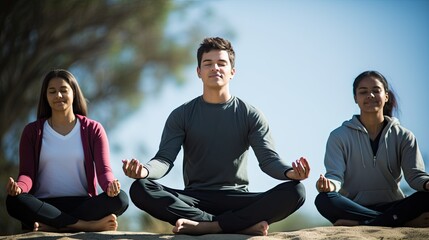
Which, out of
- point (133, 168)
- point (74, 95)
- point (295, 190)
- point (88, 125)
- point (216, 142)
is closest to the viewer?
point (133, 168)

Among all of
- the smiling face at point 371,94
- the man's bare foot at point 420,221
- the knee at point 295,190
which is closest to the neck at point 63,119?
the knee at point 295,190

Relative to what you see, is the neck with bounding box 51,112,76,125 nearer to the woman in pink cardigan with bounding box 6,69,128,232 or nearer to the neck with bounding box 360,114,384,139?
the woman in pink cardigan with bounding box 6,69,128,232

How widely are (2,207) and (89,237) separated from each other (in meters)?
8.03

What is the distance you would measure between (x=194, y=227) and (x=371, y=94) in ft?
6.38

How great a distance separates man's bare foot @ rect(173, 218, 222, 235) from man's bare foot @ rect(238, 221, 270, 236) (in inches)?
8.0

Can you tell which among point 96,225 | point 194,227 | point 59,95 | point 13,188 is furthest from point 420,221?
point 13,188

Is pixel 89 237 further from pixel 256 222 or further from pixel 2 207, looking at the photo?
pixel 2 207

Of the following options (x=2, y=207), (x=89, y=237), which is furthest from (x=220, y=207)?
(x=2, y=207)

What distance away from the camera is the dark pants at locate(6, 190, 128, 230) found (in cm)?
547

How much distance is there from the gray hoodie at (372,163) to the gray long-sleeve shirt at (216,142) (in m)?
0.68

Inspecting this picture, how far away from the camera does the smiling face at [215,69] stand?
5801 mm

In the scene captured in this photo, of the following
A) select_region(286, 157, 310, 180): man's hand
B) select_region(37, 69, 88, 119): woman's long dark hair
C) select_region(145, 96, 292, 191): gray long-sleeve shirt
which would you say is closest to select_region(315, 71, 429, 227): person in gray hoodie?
select_region(286, 157, 310, 180): man's hand

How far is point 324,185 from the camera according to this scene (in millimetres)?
5629

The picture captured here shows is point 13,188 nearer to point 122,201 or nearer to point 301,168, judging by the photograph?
point 122,201
